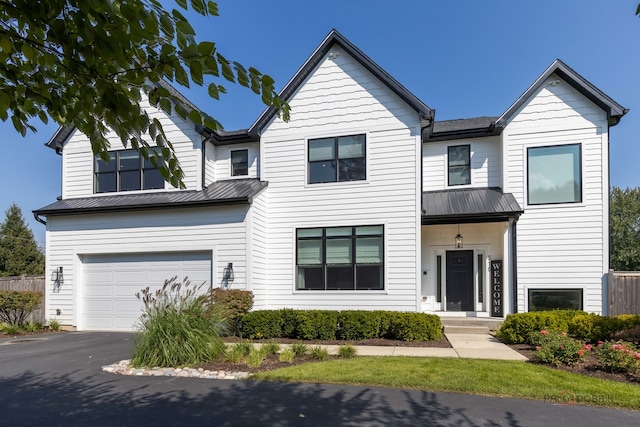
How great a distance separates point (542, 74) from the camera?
12898 millimetres

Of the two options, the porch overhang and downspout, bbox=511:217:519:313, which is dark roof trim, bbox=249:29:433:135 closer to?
the porch overhang

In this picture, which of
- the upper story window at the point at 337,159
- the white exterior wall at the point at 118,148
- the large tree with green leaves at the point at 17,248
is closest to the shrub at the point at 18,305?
the white exterior wall at the point at 118,148

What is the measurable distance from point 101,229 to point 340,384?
10165mm

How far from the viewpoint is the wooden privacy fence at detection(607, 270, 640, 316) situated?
11.9m

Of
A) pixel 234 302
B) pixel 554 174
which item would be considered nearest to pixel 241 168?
pixel 234 302

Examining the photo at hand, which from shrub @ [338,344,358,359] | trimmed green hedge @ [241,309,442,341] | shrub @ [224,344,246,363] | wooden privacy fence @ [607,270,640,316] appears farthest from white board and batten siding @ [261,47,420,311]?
wooden privacy fence @ [607,270,640,316]

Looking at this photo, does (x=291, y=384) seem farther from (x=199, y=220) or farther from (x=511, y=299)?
(x=511, y=299)

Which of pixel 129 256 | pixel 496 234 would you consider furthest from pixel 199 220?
pixel 496 234

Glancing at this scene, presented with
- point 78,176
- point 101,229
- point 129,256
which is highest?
point 78,176

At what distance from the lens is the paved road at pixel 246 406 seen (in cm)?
489

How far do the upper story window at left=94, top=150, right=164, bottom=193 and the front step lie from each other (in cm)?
997

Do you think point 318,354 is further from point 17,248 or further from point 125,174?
point 17,248

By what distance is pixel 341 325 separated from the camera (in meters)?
10.7

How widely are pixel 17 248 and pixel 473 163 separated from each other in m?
41.0
